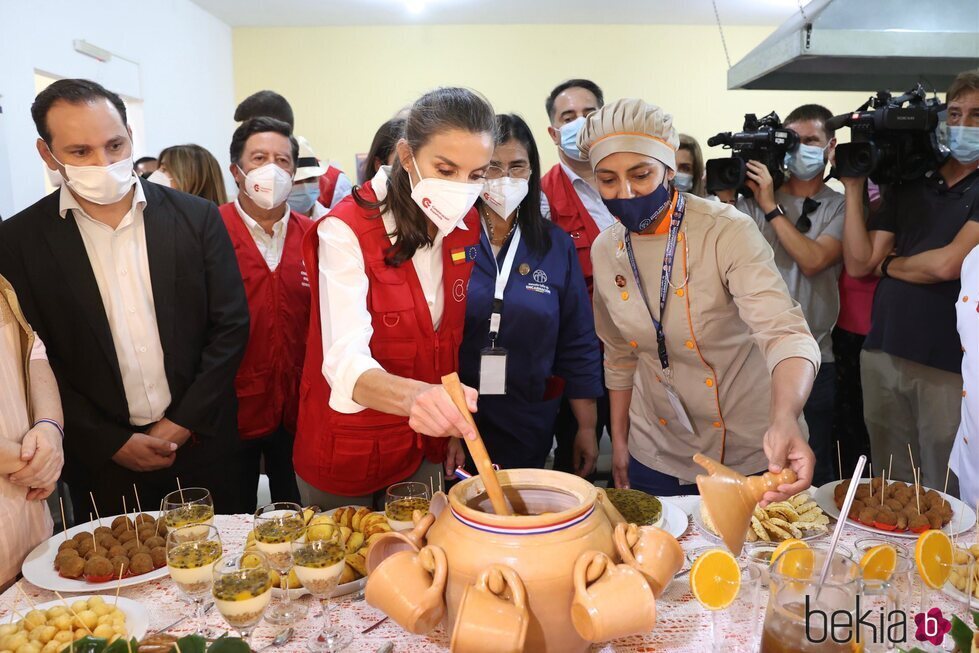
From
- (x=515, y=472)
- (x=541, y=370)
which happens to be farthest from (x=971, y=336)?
(x=515, y=472)

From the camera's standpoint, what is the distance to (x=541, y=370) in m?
2.22

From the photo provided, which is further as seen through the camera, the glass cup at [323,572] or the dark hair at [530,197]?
the dark hair at [530,197]

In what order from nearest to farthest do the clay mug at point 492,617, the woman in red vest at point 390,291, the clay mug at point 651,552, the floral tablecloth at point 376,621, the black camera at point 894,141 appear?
1. the clay mug at point 492,617
2. the clay mug at point 651,552
3. the floral tablecloth at point 376,621
4. the woman in red vest at point 390,291
5. the black camera at point 894,141

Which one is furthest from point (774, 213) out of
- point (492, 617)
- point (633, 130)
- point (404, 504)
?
point (492, 617)

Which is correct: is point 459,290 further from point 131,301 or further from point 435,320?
point 131,301

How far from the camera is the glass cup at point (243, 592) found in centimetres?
109

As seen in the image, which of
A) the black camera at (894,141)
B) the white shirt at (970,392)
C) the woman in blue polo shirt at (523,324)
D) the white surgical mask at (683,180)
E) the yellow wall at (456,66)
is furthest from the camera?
the yellow wall at (456,66)

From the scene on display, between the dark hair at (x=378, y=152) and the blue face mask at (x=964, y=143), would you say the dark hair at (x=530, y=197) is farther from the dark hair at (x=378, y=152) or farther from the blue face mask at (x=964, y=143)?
the blue face mask at (x=964, y=143)

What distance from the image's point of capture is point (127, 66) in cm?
524

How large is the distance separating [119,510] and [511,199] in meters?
1.41

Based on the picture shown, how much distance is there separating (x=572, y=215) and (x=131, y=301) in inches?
64.0

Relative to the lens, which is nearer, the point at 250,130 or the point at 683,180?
the point at 250,130

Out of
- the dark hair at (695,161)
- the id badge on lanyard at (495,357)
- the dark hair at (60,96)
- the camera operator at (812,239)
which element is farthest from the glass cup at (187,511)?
the dark hair at (695,161)

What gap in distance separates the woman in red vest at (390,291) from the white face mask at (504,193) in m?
0.40
